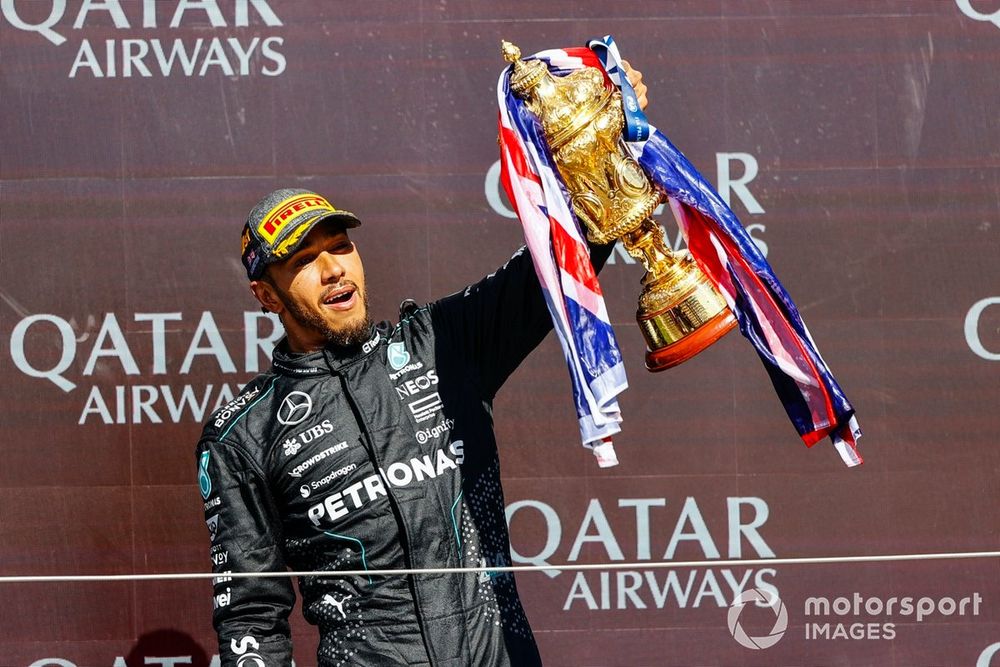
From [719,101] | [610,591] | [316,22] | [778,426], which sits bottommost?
[610,591]

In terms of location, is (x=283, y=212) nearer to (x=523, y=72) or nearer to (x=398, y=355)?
(x=398, y=355)

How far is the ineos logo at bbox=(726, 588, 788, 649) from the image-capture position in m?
2.82

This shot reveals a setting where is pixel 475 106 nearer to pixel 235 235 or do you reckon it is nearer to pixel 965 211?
pixel 235 235

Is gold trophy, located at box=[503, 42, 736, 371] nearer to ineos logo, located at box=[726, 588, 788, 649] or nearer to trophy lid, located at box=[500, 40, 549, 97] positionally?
trophy lid, located at box=[500, 40, 549, 97]

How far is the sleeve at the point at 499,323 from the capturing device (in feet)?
6.63

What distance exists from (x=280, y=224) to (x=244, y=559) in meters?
0.55

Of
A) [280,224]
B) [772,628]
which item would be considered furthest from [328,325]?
[772,628]

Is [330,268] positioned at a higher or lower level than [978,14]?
lower

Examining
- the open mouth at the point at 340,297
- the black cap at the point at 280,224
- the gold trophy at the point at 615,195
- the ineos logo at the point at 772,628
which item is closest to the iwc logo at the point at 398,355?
the open mouth at the point at 340,297

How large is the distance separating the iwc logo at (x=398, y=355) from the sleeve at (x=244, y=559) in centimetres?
29

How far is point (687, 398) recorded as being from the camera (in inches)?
111

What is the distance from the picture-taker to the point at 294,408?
1.98 m

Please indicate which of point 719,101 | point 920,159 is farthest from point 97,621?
point 920,159

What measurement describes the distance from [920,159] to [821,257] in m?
0.33
